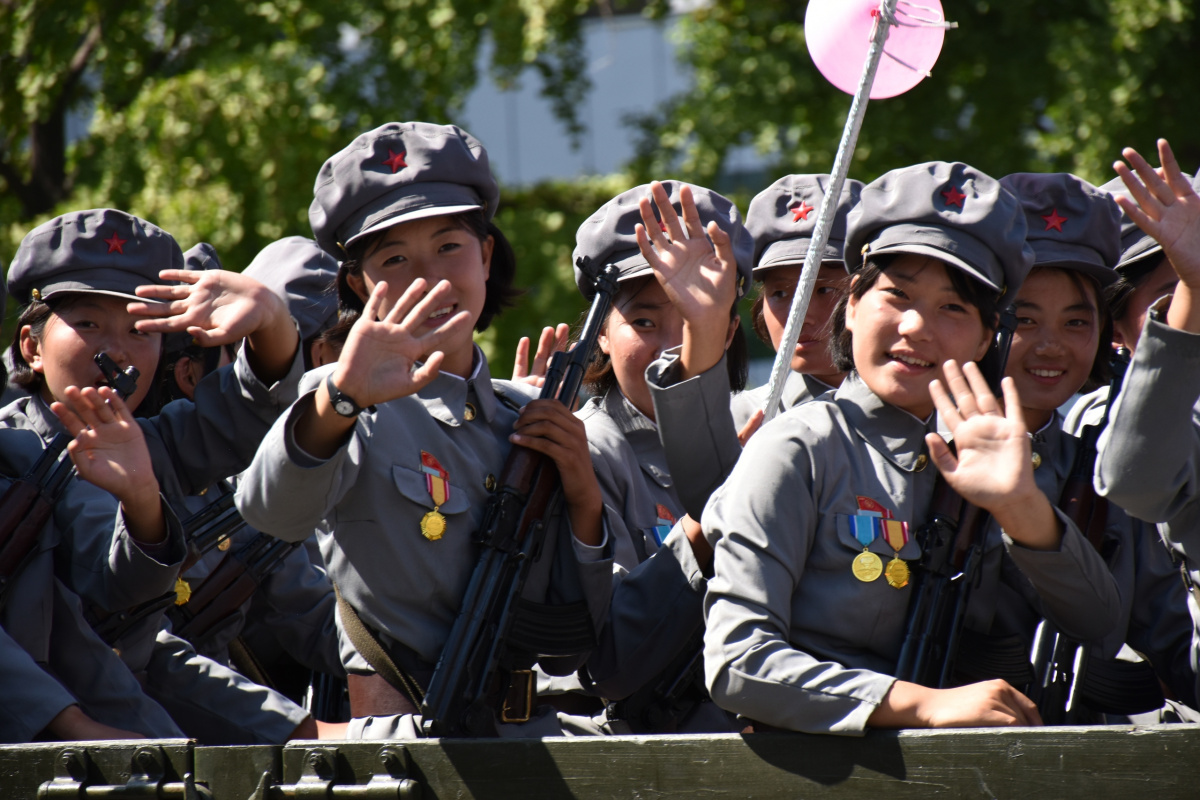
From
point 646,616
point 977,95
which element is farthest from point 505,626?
point 977,95

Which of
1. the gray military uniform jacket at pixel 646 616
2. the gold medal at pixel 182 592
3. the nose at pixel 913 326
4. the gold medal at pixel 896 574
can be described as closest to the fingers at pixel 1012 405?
the nose at pixel 913 326

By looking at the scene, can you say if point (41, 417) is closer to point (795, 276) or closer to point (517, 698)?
point (517, 698)

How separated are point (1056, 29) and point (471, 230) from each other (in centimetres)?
870

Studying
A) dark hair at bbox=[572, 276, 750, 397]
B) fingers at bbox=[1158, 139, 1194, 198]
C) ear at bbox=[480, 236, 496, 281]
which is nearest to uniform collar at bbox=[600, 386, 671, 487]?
dark hair at bbox=[572, 276, 750, 397]

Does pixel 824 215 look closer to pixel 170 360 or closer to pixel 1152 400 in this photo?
pixel 1152 400

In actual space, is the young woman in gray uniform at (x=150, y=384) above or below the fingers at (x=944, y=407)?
below

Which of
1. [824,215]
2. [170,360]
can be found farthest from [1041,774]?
[170,360]

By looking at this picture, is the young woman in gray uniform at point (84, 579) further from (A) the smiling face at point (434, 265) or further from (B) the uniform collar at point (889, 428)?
(B) the uniform collar at point (889, 428)

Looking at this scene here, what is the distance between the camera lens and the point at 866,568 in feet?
9.46

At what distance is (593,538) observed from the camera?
3.30m

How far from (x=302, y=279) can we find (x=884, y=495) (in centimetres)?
296

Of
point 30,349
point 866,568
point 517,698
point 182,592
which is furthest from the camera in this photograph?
point 182,592

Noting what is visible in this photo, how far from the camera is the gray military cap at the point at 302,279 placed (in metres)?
5.21

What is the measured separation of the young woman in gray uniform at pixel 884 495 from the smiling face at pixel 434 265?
2.56ft
